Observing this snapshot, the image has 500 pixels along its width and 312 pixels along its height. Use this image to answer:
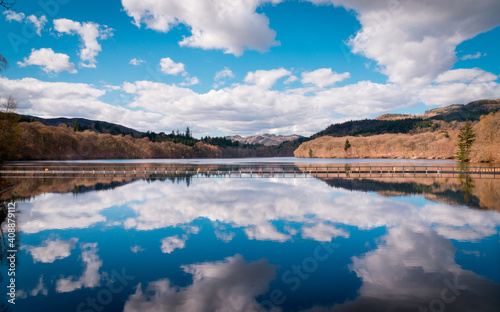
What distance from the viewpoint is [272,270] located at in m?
12.8

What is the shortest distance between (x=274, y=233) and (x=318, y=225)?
4.01 metres

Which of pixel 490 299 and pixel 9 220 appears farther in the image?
pixel 9 220

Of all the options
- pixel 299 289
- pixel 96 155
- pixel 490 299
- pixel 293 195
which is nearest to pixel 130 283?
pixel 299 289

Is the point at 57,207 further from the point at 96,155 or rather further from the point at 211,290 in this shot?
the point at 96,155

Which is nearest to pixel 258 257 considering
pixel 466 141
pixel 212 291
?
pixel 212 291
